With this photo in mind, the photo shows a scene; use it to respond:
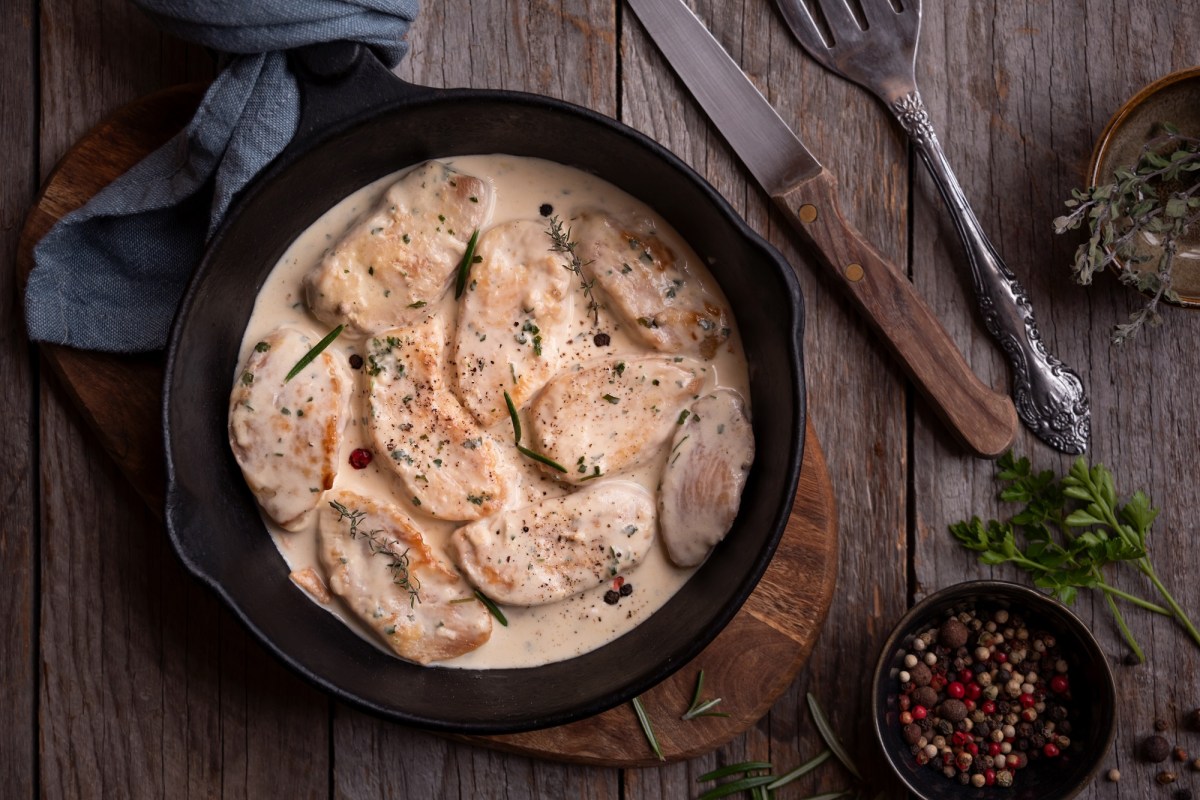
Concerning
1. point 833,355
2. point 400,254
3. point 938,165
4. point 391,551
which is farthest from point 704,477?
point 938,165

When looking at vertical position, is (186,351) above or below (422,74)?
below

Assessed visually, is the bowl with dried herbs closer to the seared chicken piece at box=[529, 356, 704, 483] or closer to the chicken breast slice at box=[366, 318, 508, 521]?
the seared chicken piece at box=[529, 356, 704, 483]

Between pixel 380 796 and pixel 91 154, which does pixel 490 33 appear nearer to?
pixel 91 154

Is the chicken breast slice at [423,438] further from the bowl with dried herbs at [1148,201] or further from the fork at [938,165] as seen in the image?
the bowl with dried herbs at [1148,201]

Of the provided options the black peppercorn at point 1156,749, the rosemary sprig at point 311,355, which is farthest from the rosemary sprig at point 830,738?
the rosemary sprig at point 311,355

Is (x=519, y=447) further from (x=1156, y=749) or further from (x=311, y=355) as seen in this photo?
(x=1156, y=749)

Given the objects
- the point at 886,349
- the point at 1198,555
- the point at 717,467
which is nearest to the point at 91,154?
the point at 717,467

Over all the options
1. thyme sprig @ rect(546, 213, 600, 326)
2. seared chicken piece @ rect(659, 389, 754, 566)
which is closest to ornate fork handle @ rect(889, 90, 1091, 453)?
seared chicken piece @ rect(659, 389, 754, 566)
